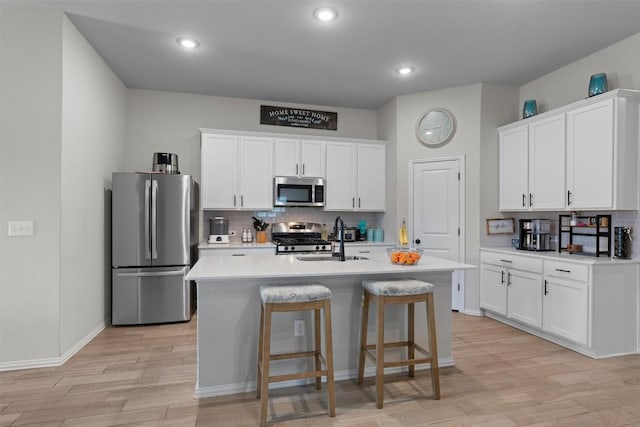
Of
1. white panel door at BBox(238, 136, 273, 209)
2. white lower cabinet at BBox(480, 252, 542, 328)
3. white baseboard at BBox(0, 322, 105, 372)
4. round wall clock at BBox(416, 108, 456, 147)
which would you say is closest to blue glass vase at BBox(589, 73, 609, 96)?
A: round wall clock at BBox(416, 108, 456, 147)

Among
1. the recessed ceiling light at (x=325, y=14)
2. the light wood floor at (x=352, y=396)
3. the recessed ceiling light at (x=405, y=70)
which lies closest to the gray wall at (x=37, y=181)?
the light wood floor at (x=352, y=396)

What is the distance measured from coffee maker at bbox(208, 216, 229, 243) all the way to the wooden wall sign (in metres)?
1.56

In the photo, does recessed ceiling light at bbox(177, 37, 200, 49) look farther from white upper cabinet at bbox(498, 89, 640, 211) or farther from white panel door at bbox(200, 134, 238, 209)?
white upper cabinet at bbox(498, 89, 640, 211)

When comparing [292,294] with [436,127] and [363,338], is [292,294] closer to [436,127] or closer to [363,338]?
[363,338]

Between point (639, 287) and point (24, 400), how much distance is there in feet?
16.4

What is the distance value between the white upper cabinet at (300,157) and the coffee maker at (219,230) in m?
0.97

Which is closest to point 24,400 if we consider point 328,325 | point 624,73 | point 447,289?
point 328,325

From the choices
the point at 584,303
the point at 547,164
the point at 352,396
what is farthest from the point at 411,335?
the point at 547,164

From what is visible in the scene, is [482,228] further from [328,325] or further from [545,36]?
[328,325]

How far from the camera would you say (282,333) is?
2646 millimetres

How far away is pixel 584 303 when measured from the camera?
3.19 meters

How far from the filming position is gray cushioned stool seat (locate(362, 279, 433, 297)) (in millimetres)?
2461

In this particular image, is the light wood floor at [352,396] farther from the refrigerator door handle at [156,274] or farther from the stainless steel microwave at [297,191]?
the stainless steel microwave at [297,191]

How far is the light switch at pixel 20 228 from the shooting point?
286 cm
